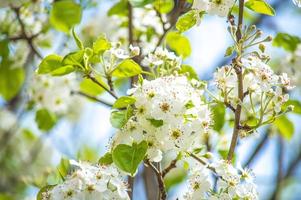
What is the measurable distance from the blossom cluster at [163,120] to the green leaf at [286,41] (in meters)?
0.87

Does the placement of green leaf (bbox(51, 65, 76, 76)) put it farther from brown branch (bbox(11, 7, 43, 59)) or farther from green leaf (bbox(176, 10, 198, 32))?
brown branch (bbox(11, 7, 43, 59))

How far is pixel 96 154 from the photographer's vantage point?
4504 millimetres

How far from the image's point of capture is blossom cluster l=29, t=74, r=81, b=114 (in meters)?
3.10

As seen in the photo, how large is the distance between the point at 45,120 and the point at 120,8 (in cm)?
68

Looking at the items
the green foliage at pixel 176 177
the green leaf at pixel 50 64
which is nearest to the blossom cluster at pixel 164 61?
the green leaf at pixel 50 64

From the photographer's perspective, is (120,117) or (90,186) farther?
(120,117)

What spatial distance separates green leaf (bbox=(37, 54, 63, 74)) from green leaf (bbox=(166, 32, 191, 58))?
1.76ft

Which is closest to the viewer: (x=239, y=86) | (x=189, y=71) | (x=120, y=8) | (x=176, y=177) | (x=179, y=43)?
(x=239, y=86)

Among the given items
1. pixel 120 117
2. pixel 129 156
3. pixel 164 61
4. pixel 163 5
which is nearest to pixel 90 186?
pixel 129 156

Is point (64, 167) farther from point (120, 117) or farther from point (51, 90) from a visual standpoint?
point (51, 90)

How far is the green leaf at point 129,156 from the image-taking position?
5.50 ft

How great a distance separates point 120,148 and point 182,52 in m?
0.76

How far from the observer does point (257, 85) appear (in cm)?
179

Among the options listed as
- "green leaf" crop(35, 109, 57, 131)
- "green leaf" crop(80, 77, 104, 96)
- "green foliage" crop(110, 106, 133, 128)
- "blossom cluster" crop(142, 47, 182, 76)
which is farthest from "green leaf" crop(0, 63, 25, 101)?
"green foliage" crop(110, 106, 133, 128)
